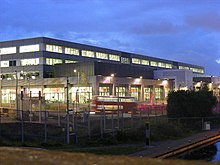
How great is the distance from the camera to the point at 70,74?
9594 centimetres

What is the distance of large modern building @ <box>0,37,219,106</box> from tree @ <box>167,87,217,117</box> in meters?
48.0

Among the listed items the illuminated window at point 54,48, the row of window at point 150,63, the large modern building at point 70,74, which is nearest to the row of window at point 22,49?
the large modern building at point 70,74

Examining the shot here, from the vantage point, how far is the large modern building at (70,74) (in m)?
91.4

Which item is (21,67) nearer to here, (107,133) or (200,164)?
(107,133)

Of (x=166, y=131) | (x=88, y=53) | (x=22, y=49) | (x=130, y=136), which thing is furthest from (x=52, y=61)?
(x=130, y=136)

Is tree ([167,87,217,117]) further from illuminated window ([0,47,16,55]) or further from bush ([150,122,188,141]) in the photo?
illuminated window ([0,47,16,55])

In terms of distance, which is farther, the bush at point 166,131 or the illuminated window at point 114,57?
the illuminated window at point 114,57

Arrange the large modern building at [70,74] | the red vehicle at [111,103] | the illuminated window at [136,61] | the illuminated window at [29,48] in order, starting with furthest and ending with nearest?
the illuminated window at [136,61] → the illuminated window at [29,48] → the large modern building at [70,74] → the red vehicle at [111,103]

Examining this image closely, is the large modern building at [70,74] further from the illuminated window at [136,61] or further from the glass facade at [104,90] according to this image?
the illuminated window at [136,61]

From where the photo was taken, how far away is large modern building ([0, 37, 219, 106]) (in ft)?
300

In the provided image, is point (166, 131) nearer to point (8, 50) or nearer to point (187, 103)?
point (187, 103)

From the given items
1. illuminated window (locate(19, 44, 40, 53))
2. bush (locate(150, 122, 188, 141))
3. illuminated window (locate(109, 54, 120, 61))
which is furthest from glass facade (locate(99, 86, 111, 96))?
bush (locate(150, 122, 188, 141))

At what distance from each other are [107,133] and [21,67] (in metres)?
87.1

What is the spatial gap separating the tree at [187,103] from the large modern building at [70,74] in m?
48.0
